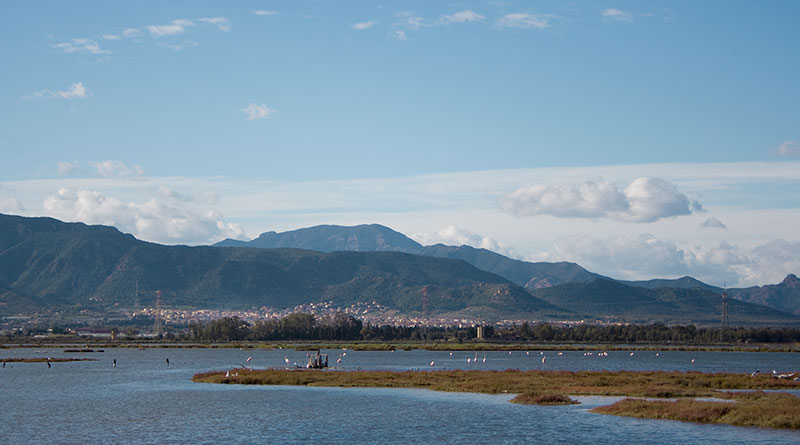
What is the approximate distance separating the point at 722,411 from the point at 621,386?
22596 millimetres

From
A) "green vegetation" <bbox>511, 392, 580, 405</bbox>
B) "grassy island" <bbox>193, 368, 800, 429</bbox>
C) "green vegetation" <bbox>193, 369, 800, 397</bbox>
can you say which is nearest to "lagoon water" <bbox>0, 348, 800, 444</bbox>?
"green vegetation" <bbox>511, 392, 580, 405</bbox>

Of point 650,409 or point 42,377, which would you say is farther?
point 42,377

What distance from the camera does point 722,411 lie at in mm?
65500

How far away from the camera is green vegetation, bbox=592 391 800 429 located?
205ft

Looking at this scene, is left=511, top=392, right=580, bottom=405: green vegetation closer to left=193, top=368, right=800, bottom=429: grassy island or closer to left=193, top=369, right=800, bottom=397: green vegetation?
left=193, top=368, right=800, bottom=429: grassy island

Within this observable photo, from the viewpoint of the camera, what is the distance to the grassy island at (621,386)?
6531 cm

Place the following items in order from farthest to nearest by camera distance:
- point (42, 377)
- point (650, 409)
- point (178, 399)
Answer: point (42, 377) → point (178, 399) → point (650, 409)

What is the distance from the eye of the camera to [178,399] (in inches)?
3282

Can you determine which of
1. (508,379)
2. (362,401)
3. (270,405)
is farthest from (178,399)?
(508,379)

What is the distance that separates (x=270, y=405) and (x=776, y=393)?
4129 cm

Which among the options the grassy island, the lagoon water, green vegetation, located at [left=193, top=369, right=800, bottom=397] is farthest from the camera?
green vegetation, located at [left=193, top=369, right=800, bottom=397]

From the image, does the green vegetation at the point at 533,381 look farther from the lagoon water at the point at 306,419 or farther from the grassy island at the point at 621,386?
the lagoon water at the point at 306,419

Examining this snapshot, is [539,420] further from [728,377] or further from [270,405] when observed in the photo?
[728,377]

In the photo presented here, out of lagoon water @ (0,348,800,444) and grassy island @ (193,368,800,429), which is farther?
grassy island @ (193,368,800,429)
